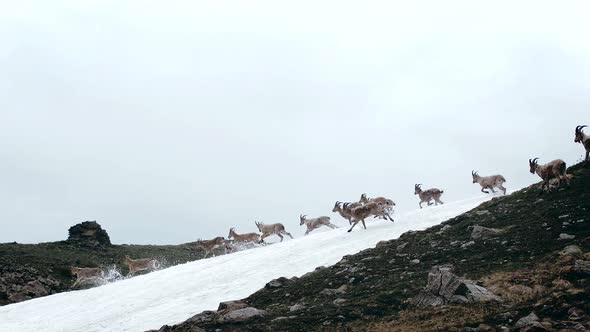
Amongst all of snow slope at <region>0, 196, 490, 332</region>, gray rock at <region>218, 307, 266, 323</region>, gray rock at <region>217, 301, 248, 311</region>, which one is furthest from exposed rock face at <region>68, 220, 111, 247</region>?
gray rock at <region>218, 307, 266, 323</region>

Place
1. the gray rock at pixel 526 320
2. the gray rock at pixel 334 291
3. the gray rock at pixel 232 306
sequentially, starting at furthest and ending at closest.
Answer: the gray rock at pixel 232 306
the gray rock at pixel 334 291
the gray rock at pixel 526 320

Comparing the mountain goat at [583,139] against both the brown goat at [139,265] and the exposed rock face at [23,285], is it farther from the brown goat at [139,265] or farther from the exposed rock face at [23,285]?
the exposed rock face at [23,285]

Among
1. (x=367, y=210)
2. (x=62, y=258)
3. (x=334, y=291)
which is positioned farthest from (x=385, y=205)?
(x=62, y=258)

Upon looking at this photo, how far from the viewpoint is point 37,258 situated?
4109 centimetres

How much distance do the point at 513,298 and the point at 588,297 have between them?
5.22 ft

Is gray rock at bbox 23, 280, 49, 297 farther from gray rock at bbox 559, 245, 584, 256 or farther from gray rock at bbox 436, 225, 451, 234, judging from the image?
gray rock at bbox 559, 245, 584, 256

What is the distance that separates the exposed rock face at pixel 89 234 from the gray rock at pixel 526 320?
44174 mm

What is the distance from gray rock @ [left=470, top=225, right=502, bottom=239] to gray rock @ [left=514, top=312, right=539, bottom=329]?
22.5 feet

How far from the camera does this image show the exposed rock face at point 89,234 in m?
50.0

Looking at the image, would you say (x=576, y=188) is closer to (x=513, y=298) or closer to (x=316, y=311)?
(x=513, y=298)

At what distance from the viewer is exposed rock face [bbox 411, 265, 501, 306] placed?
1230 centimetres

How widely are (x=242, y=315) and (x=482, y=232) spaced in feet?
24.7

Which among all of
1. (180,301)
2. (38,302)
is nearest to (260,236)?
(38,302)

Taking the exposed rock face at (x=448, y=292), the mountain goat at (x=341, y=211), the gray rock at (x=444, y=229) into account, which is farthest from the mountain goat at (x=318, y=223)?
the exposed rock face at (x=448, y=292)
